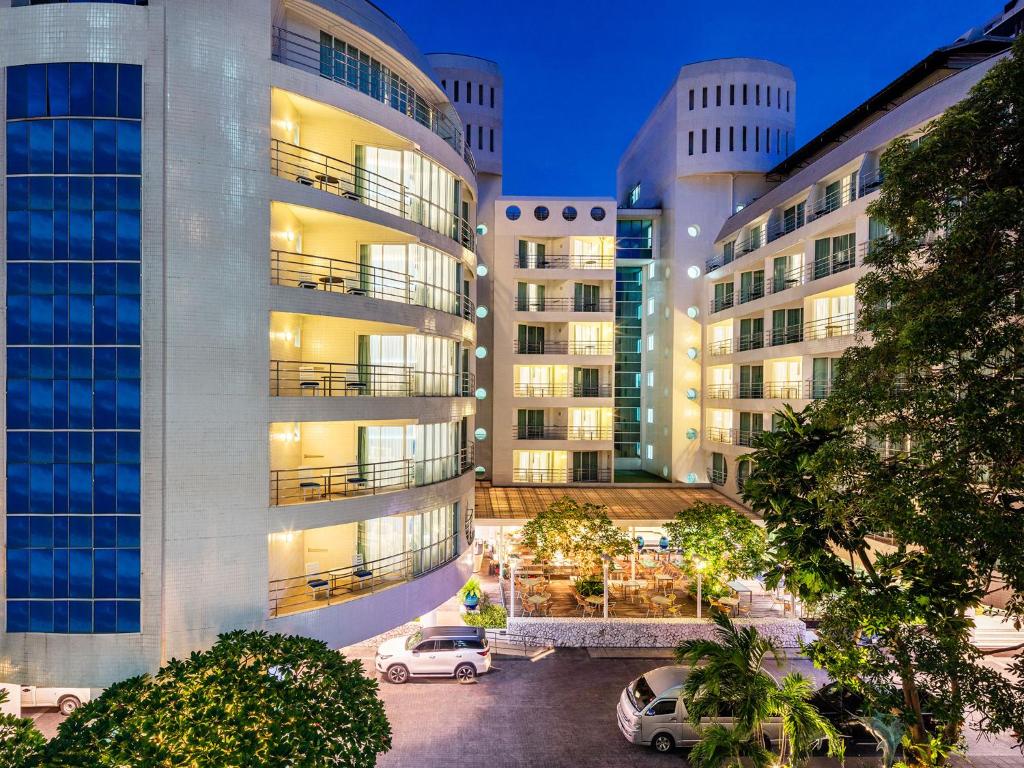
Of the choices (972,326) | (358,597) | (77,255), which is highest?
(77,255)

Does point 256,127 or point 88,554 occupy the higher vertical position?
point 256,127

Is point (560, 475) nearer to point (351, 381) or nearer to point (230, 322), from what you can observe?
point (351, 381)

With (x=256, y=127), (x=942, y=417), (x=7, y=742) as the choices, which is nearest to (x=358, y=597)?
(x=7, y=742)

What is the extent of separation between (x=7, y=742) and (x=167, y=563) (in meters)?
5.31

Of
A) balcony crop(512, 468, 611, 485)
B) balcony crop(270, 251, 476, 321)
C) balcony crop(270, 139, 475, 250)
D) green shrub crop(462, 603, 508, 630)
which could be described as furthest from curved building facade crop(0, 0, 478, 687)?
balcony crop(512, 468, 611, 485)

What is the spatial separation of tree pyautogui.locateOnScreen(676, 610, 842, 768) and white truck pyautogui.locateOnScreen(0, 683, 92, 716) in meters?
16.4

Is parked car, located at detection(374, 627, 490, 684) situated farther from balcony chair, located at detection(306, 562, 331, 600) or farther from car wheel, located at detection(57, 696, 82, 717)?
car wheel, located at detection(57, 696, 82, 717)

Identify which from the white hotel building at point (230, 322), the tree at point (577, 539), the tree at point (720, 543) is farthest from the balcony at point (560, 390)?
the tree at point (720, 543)

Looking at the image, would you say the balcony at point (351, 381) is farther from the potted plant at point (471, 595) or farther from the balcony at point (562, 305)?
the balcony at point (562, 305)

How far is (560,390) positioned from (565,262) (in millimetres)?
7700

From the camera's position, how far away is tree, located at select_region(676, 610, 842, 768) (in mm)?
10320

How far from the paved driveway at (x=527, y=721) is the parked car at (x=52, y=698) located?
8.53 metres

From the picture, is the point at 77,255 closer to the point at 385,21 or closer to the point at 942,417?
the point at 385,21

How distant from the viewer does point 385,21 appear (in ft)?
56.9
